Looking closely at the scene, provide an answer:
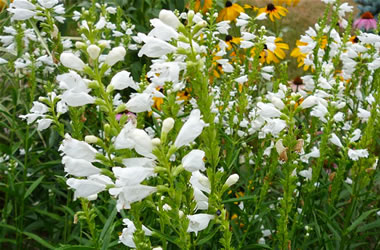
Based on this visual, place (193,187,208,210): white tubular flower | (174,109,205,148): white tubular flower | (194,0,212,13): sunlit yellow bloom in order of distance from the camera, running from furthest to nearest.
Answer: (194,0,212,13): sunlit yellow bloom
(193,187,208,210): white tubular flower
(174,109,205,148): white tubular flower

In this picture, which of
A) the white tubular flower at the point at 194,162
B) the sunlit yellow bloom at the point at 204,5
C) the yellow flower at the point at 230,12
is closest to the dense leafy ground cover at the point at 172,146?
the white tubular flower at the point at 194,162

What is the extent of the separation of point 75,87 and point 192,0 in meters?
1.45

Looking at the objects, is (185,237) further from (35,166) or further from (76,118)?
(35,166)

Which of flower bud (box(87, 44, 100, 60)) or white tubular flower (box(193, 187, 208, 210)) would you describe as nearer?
flower bud (box(87, 44, 100, 60))

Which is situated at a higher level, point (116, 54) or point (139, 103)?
point (116, 54)

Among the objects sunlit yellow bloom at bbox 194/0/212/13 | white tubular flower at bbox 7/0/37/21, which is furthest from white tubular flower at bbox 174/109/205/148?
sunlit yellow bloom at bbox 194/0/212/13

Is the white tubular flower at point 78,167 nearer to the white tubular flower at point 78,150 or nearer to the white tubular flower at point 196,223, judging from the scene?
the white tubular flower at point 78,150

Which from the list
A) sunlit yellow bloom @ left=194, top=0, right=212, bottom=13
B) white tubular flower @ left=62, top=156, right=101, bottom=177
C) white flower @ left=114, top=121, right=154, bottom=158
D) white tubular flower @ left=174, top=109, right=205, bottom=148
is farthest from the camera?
sunlit yellow bloom @ left=194, top=0, right=212, bottom=13

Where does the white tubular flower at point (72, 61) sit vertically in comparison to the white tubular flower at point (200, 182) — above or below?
above

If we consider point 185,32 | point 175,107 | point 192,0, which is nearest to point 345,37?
point 192,0

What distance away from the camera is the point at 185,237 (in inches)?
54.9

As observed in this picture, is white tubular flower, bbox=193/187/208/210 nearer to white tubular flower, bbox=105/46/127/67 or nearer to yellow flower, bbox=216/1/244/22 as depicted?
white tubular flower, bbox=105/46/127/67

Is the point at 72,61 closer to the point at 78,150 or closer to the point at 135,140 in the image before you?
the point at 78,150

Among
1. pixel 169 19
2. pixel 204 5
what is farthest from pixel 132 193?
pixel 204 5
